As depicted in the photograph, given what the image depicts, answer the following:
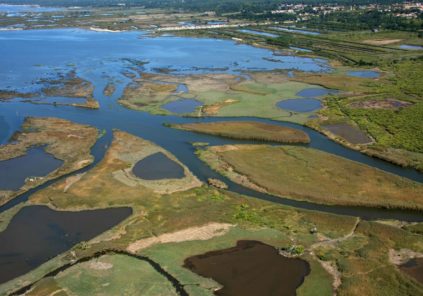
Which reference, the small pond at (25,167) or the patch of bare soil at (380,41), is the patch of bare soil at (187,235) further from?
the patch of bare soil at (380,41)

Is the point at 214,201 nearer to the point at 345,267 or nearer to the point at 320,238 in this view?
the point at 320,238

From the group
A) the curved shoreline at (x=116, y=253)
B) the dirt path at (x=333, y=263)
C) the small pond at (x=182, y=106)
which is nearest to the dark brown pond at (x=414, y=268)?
the dirt path at (x=333, y=263)

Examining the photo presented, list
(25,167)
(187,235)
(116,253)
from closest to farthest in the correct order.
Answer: (116,253)
(187,235)
(25,167)

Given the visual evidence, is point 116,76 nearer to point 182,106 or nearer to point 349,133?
point 182,106

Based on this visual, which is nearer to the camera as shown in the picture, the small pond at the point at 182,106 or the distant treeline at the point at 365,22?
the small pond at the point at 182,106

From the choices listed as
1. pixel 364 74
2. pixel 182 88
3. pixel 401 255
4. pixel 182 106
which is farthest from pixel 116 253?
pixel 364 74

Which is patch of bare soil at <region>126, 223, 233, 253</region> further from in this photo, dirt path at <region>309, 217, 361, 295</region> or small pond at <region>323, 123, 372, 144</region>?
small pond at <region>323, 123, 372, 144</region>
